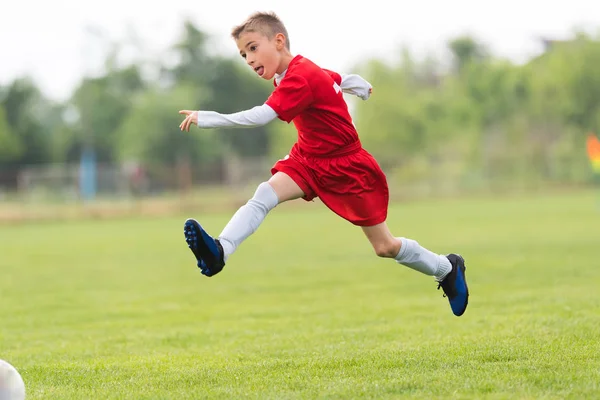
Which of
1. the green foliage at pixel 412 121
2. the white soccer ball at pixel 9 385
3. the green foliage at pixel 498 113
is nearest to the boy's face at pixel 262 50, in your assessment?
the white soccer ball at pixel 9 385

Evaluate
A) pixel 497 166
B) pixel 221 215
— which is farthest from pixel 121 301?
pixel 497 166

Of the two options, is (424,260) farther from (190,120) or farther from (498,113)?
(498,113)

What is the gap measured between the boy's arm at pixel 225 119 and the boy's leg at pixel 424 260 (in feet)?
4.35

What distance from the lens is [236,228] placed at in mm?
5996

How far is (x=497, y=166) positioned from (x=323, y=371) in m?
46.9

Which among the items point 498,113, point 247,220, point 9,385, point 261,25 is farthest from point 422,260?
point 498,113

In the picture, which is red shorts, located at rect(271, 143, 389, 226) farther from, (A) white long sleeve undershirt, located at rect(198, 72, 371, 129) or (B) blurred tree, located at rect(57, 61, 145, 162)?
(B) blurred tree, located at rect(57, 61, 145, 162)

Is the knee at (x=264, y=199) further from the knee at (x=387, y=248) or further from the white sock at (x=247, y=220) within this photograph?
the knee at (x=387, y=248)

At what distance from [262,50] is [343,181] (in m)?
1.07

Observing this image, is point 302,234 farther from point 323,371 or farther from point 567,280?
point 323,371

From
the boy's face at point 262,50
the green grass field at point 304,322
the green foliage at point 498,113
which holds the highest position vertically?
the green foliage at point 498,113

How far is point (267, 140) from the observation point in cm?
7594

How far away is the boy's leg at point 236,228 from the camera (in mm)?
5648

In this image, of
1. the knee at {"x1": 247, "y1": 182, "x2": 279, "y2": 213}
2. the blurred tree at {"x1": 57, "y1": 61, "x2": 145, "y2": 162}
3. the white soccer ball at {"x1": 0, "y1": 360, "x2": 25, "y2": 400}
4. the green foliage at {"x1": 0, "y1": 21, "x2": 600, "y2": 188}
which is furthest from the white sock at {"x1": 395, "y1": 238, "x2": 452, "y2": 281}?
the blurred tree at {"x1": 57, "y1": 61, "x2": 145, "y2": 162}
